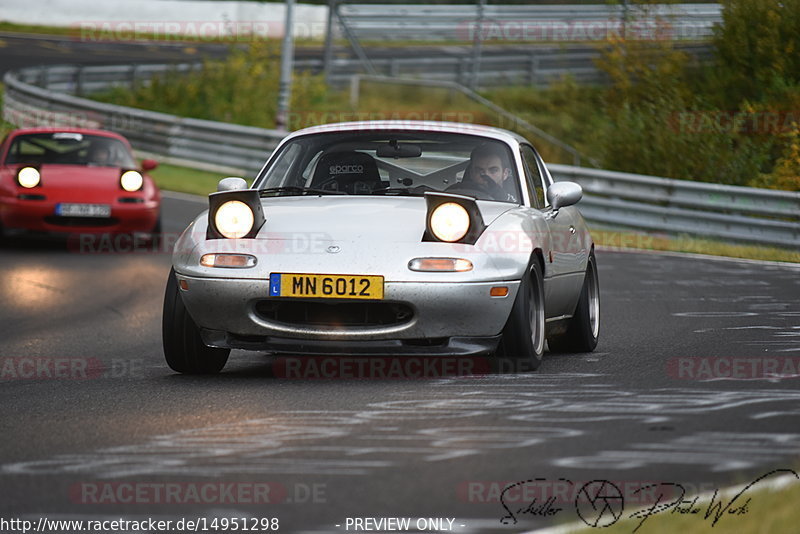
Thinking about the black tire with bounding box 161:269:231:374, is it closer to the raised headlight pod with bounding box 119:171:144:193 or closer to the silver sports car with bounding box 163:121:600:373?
the silver sports car with bounding box 163:121:600:373

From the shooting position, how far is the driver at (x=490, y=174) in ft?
26.4

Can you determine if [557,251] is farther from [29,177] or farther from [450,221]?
[29,177]

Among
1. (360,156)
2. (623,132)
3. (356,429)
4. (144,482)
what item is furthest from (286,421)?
(623,132)

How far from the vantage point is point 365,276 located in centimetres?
690

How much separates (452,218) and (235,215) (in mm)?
1066

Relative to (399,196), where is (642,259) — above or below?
below

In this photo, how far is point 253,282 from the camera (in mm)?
7031

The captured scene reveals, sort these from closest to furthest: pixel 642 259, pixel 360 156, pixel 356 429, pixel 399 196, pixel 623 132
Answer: pixel 356 429, pixel 399 196, pixel 360 156, pixel 642 259, pixel 623 132

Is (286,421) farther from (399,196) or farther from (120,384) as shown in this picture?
(399,196)

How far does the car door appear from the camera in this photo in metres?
7.95

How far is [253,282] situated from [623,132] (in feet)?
56.7

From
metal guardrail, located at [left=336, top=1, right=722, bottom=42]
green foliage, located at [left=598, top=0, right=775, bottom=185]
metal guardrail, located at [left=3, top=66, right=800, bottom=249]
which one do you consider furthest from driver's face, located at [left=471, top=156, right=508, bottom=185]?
metal guardrail, located at [left=336, top=1, right=722, bottom=42]

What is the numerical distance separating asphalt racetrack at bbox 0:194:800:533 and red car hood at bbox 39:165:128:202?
5.63m
